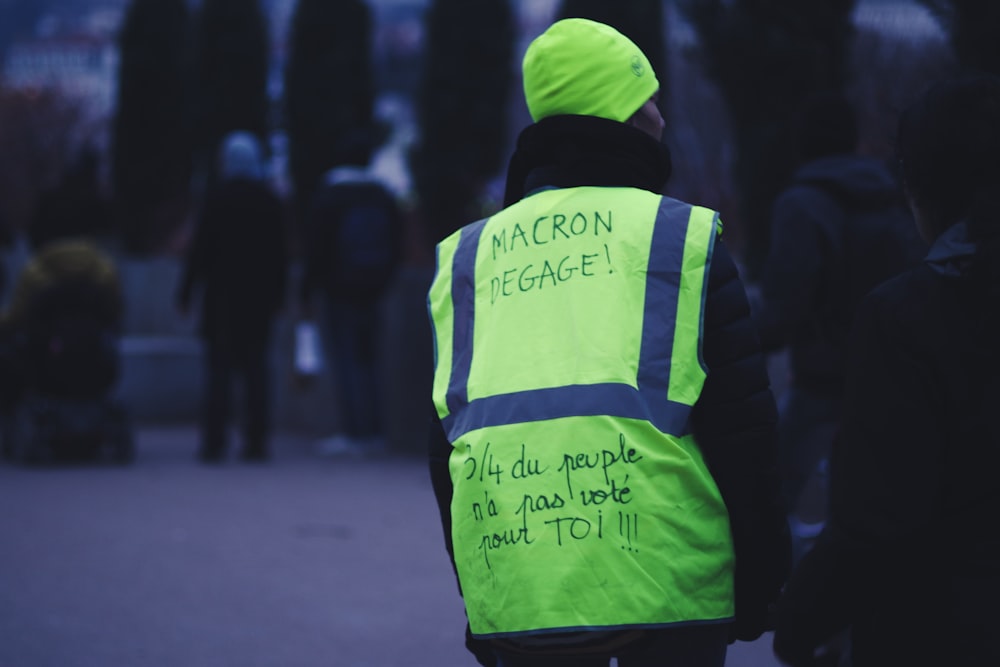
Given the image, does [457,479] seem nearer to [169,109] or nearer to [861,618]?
[861,618]

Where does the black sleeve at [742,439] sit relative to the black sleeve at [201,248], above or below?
above

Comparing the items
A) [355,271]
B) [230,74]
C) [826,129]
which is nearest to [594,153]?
[826,129]

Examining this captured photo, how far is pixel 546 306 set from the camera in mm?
2701

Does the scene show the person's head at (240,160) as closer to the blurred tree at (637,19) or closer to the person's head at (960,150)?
the blurred tree at (637,19)

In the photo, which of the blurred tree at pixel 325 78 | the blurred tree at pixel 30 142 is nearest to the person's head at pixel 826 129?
the blurred tree at pixel 325 78

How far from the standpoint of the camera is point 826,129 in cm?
589

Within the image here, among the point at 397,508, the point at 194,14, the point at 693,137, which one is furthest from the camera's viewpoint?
the point at 693,137

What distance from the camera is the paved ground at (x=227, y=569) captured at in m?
5.73

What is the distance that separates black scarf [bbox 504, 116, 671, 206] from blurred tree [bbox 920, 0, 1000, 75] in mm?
3322

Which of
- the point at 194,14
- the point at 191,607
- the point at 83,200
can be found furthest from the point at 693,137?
the point at 191,607

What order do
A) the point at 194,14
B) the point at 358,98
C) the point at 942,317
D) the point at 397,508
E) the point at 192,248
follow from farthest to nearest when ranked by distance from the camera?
the point at 194,14 < the point at 358,98 < the point at 192,248 < the point at 397,508 < the point at 942,317

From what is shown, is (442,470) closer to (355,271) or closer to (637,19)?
(355,271)

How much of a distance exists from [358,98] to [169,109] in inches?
164

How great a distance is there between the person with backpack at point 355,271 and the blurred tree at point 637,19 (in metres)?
2.64
